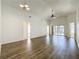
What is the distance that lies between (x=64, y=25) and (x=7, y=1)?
11929 mm

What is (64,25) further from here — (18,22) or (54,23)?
(18,22)

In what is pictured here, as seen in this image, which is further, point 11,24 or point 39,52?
point 11,24

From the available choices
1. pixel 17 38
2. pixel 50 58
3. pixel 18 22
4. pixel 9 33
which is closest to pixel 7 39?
pixel 9 33

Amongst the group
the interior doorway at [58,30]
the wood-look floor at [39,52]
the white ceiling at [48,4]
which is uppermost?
the white ceiling at [48,4]

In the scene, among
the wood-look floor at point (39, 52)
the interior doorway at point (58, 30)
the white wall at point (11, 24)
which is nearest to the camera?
the wood-look floor at point (39, 52)

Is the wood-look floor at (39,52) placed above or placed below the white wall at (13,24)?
below

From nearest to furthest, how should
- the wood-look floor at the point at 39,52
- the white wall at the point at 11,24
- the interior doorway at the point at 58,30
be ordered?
the wood-look floor at the point at 39,52
the white wall at the point at 11,24
the interior doorway at the point at 58,30

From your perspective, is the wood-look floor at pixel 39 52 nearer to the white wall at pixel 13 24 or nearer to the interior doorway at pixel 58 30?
the white wall at pixel 13 24

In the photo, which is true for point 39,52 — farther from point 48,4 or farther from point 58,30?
point 58,30

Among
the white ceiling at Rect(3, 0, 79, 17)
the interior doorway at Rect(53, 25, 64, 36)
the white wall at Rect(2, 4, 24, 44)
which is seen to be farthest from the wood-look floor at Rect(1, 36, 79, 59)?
the interior doorway at Rect(53, 25, 64, 36)

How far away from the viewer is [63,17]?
18.3m

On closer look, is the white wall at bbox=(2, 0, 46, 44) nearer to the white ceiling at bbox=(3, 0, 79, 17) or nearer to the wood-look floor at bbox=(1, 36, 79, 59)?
the white ceiling at bbox=(3, 0, 79, 17)

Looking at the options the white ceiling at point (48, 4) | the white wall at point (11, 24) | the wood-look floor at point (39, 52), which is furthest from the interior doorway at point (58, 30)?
the wood-look floor at point (39, 52)

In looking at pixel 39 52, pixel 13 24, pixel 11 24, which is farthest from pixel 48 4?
pixel 39 52
